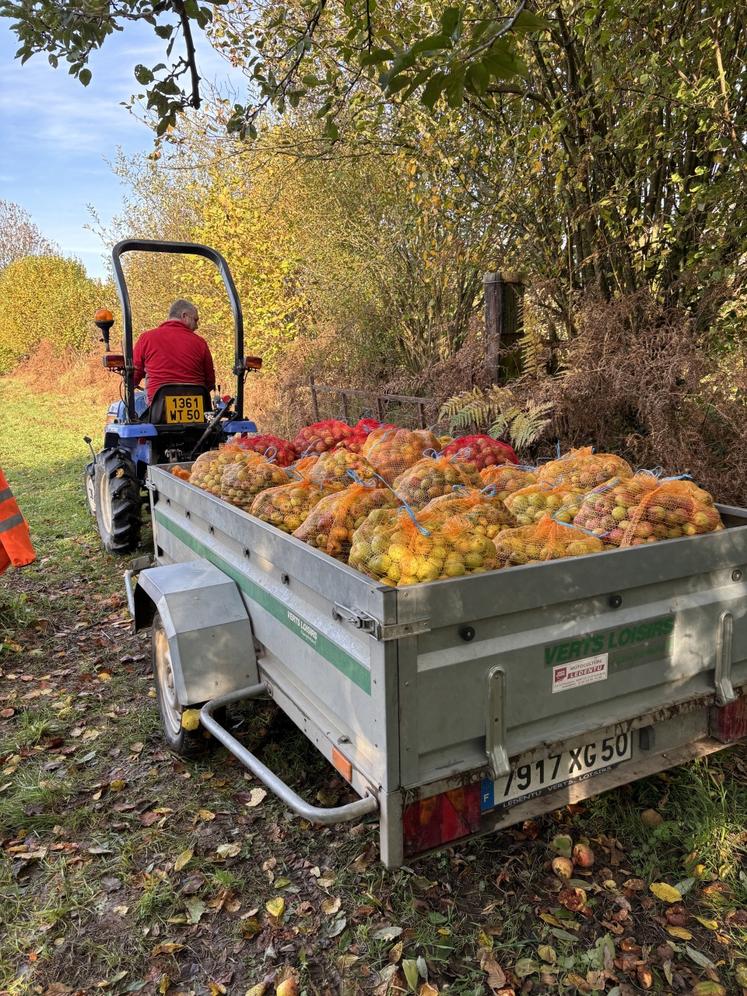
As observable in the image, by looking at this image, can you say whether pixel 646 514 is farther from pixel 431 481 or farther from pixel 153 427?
pixel 153 427

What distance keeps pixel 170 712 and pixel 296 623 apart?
1220mm

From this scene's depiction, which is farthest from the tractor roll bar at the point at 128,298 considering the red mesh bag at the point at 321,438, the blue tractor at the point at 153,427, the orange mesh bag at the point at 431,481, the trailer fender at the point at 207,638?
the trailer fender at the point at 207,638

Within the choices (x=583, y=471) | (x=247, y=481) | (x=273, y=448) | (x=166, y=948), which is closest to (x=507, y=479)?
(x=583, y=471)

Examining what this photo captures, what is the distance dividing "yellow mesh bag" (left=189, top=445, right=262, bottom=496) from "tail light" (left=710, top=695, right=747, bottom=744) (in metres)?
2.47

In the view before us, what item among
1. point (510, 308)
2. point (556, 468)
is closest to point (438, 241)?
point (510, 308)

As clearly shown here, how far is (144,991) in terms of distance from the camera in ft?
6.91

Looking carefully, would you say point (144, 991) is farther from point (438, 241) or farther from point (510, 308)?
point (438, 241)

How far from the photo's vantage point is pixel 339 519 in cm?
268

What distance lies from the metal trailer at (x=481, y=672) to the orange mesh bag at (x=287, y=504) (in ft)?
0.94

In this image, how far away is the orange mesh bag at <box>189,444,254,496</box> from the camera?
3762 millimetres

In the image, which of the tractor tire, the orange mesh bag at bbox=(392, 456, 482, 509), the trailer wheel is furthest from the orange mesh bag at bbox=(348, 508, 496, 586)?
the tractor tire

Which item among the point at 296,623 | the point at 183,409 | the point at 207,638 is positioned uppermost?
the point at 183,409

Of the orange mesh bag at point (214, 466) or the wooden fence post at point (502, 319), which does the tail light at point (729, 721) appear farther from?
the wooden fence post at point (502, 319)

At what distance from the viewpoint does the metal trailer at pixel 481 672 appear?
1.86 meters
